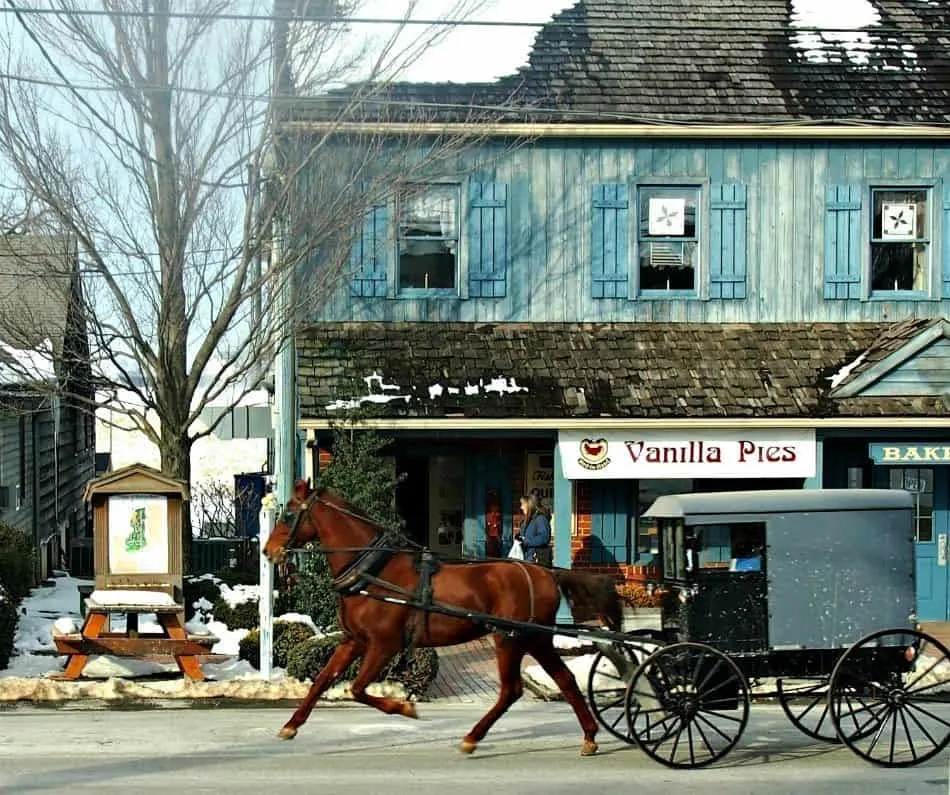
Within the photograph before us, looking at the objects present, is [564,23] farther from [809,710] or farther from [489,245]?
[809,710]

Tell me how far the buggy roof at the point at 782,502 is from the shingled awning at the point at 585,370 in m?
7.02

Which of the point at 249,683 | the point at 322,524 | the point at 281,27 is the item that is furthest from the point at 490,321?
the point at 322,524

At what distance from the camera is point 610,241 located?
1978cm

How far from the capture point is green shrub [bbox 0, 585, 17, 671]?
48.0 feet

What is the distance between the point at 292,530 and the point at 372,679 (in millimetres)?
1401

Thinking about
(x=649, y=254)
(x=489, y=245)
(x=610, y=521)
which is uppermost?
(x=489, y=245)

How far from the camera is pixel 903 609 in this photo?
36.2ft

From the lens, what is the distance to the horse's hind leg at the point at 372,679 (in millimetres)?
10750

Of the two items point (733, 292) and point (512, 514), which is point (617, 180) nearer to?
point (733, 292)

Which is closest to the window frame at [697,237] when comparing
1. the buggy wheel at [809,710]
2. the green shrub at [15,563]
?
the buggy wheel at [809,710]

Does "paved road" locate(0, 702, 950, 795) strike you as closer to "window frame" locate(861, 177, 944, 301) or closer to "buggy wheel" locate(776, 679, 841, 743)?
"buggy wheel" locate(776, 679, 841, 743)

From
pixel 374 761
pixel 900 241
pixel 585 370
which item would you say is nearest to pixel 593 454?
pixel 585 370

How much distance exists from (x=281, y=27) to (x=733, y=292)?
727 centimetres

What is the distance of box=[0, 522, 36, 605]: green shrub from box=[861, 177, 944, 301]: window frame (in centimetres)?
1194
